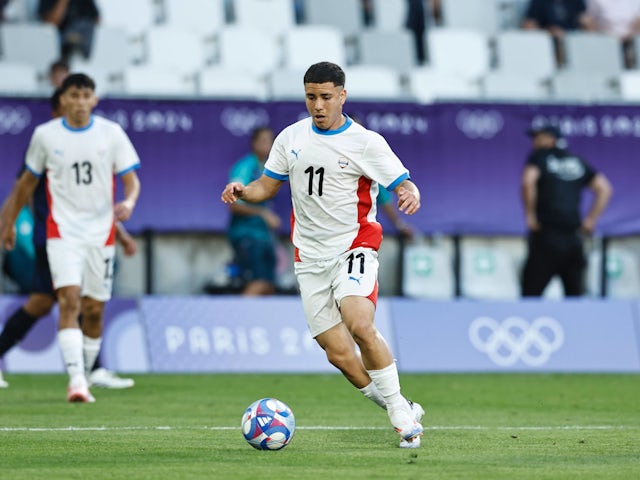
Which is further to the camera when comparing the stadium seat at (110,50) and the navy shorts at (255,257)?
the stadium seat at (110,50)

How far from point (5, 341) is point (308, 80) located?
580 centimetres

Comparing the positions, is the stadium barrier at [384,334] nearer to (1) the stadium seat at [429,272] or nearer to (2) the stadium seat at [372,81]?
(1) the stadium seat at [429,272]

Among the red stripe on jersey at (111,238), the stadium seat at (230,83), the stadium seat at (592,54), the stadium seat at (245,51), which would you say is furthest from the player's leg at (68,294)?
the stadium seat at (592,54)

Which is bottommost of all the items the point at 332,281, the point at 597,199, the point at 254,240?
the point at 254,240

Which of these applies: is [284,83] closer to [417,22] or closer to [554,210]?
[417,22]

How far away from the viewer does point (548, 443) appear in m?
8.50

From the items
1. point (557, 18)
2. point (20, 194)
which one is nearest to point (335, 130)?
point (20, 194)

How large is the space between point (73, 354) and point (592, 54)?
11971mm

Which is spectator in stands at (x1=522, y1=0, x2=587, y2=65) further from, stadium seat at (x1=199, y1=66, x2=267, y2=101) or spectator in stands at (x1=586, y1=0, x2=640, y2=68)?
stadium seat at (x1=199, y1=66, x2=267, y2=101)

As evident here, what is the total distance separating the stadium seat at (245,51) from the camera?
19.1m

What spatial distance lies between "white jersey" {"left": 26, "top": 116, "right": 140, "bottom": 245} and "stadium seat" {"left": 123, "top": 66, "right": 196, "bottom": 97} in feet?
19.1

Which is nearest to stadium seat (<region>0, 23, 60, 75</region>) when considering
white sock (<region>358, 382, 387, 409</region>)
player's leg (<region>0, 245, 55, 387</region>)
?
player's leg (<region>0, 245, 55, 387</region>)

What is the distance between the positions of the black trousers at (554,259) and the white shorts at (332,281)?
8.36 meters

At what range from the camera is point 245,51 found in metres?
19.2
